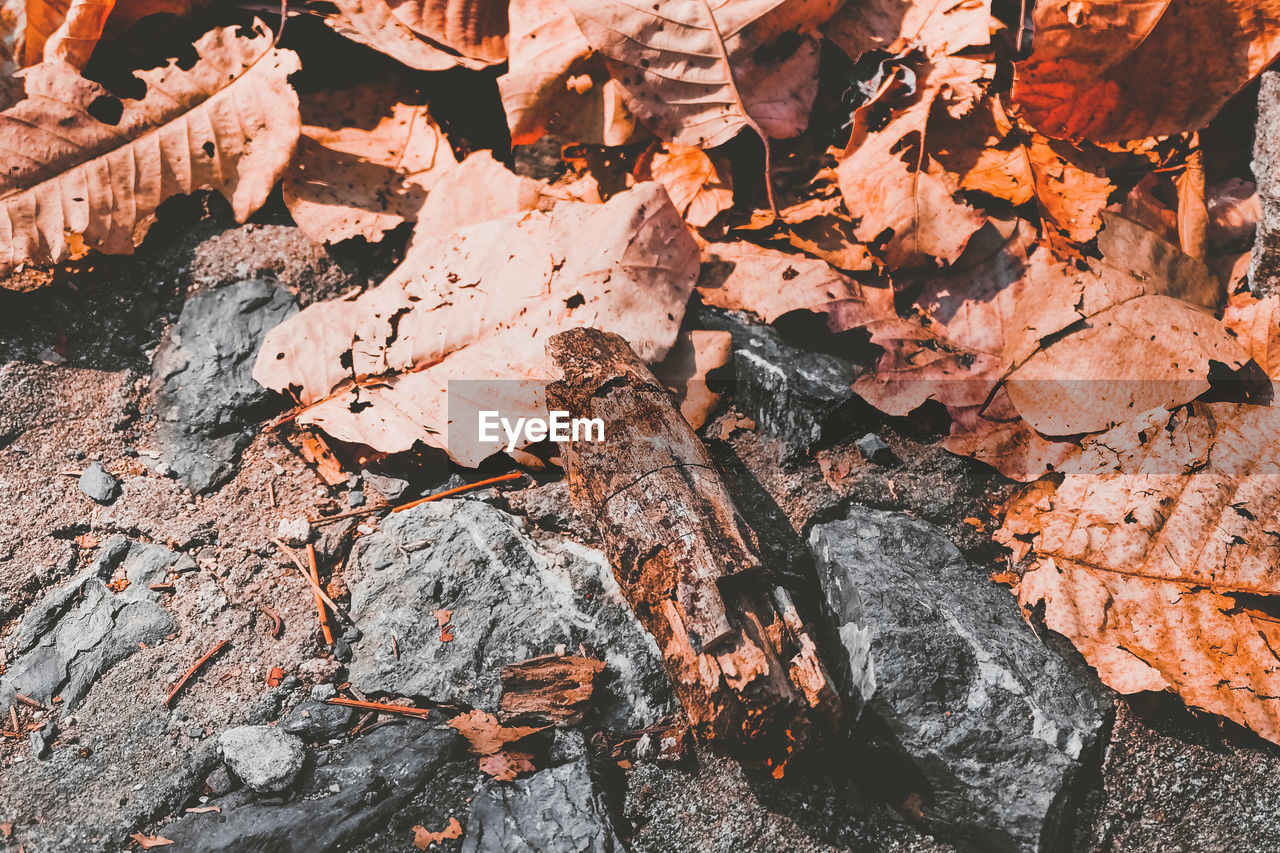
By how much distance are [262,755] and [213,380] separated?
101 cm

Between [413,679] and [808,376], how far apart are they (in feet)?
3.73

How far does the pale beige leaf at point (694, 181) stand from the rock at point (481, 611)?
0.97 meters

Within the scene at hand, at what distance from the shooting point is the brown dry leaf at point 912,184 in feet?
6.15

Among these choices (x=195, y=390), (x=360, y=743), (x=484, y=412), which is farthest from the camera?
(x=195, y=390)

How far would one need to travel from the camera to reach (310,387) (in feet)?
6.33

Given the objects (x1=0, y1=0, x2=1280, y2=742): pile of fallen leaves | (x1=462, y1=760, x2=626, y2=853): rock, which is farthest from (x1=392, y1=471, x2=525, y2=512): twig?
(x1=462, y1=760, x2=626, y2=853): rock

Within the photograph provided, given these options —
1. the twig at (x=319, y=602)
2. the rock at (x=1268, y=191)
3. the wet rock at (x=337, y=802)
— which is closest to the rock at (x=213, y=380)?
the twig at (x=319, y=602)

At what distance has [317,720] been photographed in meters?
1.56

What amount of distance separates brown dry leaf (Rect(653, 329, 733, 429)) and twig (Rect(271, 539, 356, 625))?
0.90 meters

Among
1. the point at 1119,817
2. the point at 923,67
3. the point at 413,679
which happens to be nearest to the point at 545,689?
the point at 413,679

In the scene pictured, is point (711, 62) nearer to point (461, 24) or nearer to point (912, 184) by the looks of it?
point (912, 184)

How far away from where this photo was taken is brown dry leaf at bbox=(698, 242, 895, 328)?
1.94m

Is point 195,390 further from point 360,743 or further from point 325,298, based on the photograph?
point 360,743

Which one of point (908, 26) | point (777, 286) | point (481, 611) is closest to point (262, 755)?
point (481, 611)
